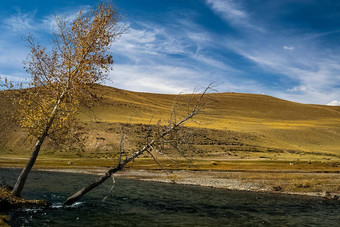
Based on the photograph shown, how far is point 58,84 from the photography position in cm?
2008

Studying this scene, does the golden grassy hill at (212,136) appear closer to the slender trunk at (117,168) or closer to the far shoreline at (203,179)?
the far shoreline at (203,179)

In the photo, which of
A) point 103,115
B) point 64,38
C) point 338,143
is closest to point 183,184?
point 64,38

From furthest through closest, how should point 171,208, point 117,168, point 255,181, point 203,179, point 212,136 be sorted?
1. point 212,136
2. point 203,179
3. point 255,181
4. point 171,208
5. point 117,168

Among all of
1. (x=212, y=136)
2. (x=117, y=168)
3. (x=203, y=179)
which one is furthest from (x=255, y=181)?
(x=212, y=136)

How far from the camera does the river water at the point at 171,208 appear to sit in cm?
1700

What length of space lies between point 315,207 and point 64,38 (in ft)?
68.7

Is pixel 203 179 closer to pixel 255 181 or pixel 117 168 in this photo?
pixel 255 181

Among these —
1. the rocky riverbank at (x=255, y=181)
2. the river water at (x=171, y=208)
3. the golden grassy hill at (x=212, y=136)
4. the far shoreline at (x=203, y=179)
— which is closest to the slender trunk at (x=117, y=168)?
the river water at (x=171, y=208)

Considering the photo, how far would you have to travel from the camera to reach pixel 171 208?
67.5 ft

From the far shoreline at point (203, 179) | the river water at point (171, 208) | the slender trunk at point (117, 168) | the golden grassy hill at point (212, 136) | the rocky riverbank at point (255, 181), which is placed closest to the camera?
the river water at point (171, 208)

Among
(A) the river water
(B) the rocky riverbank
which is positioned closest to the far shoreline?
(B) the rocky riverbank

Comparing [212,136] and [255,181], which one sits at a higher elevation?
[212,136]

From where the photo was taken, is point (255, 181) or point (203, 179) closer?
point (255, 181)

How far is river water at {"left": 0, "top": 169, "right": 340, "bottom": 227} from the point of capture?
1700cm
